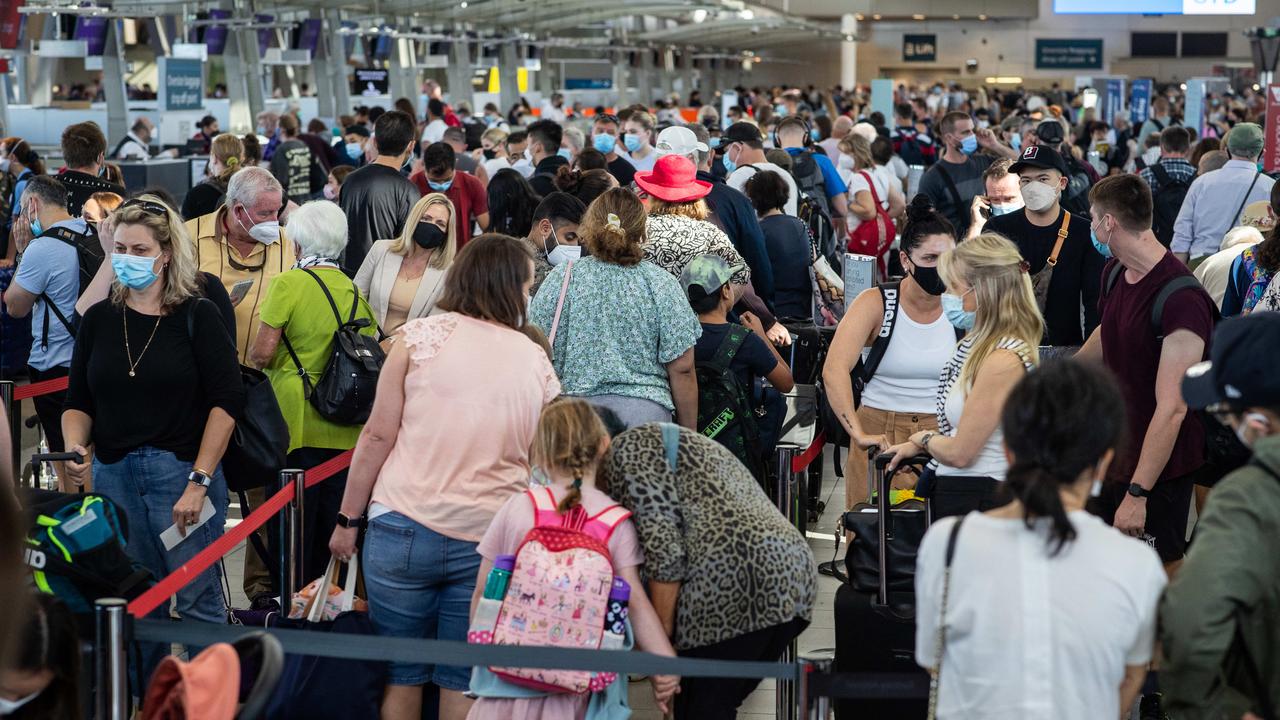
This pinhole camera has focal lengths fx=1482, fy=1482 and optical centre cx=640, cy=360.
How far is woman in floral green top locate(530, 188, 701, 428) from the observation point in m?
4.76

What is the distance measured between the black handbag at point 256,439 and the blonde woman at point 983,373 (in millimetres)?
2038

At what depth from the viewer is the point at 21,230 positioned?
753 cm

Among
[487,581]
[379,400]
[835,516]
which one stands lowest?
[835,516]

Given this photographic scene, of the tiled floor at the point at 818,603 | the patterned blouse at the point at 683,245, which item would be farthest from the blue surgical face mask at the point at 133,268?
the tiled floor at the point at 818,603

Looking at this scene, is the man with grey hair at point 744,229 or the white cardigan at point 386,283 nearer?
the white cardigan at point 386,283

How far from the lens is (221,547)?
4.35 metres

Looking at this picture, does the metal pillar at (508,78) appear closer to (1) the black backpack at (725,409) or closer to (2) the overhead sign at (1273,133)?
(2) the overhead sign at (1273,133)

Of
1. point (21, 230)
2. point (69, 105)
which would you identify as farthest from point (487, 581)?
point (69, 105)

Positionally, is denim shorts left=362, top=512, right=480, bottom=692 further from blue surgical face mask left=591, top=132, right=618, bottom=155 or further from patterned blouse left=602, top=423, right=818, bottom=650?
blue surgical face mask left=591, top=132, right=618, bottom=155

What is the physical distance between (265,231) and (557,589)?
Answer: 2931 mm

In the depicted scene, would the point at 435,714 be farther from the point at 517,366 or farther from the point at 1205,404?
the point at 1205,404

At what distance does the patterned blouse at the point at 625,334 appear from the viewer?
476 centimetres

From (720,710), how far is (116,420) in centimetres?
206

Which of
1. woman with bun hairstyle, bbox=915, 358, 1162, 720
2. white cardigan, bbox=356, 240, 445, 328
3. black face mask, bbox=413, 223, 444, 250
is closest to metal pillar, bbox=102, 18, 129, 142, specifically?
white cardigan, bbox=356, 240, 445, 328
